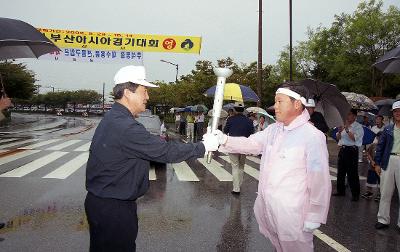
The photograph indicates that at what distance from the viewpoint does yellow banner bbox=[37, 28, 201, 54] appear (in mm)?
20625

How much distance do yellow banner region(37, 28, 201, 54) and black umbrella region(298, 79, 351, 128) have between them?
15.0 m

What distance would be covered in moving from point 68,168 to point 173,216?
552 cm

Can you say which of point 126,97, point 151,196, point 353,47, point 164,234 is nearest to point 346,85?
point 353,47

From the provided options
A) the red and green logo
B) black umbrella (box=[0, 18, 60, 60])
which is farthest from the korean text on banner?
black umbrella (box=[0, 18, 60, 60])

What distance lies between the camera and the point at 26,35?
5.21 metres

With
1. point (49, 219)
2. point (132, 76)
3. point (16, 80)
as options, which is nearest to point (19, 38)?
point (49, 219)

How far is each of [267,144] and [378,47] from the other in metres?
25.0

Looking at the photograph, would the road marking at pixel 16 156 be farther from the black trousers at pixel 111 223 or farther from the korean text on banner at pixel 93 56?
the black trousers at pixel 111 223

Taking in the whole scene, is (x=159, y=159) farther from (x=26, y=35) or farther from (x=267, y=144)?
(x=26, y=35)

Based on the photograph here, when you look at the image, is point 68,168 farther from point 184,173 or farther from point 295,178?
point 295,178

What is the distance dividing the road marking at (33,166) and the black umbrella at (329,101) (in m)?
7.06

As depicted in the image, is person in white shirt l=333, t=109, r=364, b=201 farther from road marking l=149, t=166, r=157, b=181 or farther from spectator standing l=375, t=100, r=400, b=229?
road marking l=149, t=166, r=157, b=181

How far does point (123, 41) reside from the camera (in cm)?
2088

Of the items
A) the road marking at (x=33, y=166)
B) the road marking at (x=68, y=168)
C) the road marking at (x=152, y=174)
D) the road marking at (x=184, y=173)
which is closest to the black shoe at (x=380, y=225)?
the road marking at (x=184, y=173)
